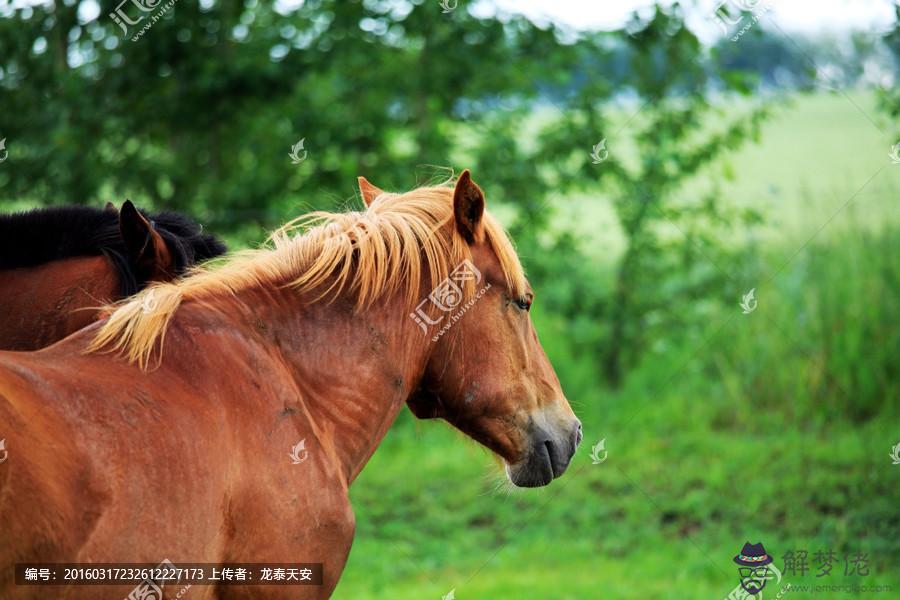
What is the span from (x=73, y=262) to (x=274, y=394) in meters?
1.39

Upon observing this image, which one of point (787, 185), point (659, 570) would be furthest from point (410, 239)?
point (787, 185)

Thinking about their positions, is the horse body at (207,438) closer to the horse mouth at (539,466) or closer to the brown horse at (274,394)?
the brown horse at (274,394)

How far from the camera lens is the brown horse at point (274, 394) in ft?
7.62

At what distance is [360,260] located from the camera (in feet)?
9.96

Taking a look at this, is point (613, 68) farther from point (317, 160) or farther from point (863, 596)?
point (863, 596)

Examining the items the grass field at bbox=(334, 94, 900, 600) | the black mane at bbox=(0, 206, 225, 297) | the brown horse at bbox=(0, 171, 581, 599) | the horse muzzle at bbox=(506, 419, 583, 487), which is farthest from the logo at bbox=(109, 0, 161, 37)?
the horse muzzle at bbox=(506, 419, 583, 487)

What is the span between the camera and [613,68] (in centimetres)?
Result: 976

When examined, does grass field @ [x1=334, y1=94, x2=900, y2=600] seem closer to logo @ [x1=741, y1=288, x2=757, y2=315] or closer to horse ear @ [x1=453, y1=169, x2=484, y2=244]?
logo @ [x1=741, y1=288, x2=757, y2=315]

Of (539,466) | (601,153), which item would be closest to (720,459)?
(601,153)

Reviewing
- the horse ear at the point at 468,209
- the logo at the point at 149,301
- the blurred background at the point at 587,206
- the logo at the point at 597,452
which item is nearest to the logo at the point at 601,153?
the blurred background at the point at 587,206

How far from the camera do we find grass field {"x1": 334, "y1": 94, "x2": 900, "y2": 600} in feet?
22.8

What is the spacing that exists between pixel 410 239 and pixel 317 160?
6227 mm

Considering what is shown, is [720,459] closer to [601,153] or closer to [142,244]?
[601,153]

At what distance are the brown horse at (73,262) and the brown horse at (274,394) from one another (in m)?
0.63
